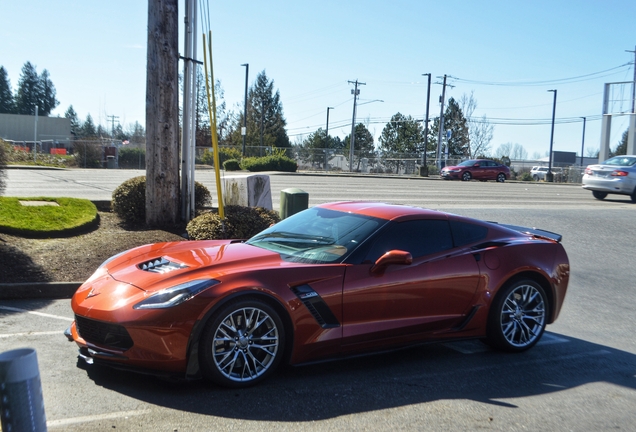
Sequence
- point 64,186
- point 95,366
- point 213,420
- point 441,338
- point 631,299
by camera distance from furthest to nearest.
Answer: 1. point 64,186
2. point 631,299
3. point 441,338
4. point 95,366
5. point 213,420

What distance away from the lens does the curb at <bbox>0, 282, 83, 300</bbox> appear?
7.02m

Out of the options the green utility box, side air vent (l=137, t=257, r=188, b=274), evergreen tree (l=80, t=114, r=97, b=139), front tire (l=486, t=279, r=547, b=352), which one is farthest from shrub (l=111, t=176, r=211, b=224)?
evergreen tree (l=80, t=114, r=97, b=139)

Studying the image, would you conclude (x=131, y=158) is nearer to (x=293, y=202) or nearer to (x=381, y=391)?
(x=293, y=202)

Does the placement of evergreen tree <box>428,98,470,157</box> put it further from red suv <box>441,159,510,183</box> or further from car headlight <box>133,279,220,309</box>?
car headlight <box>133,279,220,309</box>

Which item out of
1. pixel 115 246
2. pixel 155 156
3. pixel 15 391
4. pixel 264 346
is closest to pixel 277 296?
pixel 264 346

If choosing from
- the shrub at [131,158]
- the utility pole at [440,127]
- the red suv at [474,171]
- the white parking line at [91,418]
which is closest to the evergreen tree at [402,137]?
the utility pole at [440,127]

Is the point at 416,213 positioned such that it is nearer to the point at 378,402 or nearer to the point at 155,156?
the point at 378,402

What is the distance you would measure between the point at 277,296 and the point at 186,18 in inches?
305

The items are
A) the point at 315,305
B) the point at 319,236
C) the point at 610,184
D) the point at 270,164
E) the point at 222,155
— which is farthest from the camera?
the point at 222,155

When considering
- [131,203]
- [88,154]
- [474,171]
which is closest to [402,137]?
[474,171]

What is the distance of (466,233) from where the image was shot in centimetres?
586

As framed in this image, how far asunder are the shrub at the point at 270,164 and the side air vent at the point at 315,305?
40.2 m

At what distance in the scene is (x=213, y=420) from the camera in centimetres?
396

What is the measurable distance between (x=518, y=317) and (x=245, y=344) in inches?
109
